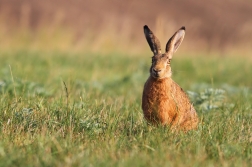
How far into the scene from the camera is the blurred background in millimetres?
16359

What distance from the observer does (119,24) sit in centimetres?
2098

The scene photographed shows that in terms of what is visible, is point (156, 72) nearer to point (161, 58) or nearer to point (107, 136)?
point (161, 58)

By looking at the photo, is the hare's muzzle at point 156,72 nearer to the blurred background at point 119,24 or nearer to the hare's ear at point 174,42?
the hare's ear at point 174,42

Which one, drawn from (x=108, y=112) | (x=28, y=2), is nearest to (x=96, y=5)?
(x=28, y=2)

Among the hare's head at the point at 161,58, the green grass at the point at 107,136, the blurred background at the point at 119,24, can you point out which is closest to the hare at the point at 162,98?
the hare's head at the point at 161,58

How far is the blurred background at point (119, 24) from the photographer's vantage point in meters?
16.4

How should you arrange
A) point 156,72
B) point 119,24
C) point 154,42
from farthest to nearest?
point 119,24 < point 154,42 < point 156,72

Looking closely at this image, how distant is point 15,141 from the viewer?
4438 millimetres

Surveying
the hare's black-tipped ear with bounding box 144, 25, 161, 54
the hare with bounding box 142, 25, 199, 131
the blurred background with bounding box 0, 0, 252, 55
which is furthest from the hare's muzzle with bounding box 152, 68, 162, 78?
the blurred background with bounding box 0, 0, 252, 55

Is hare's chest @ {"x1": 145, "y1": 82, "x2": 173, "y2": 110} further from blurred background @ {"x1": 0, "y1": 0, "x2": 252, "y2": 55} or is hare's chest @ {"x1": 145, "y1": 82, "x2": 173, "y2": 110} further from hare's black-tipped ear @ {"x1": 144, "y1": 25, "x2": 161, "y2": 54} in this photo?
blurred background @ {"x1": 0, "y1": 0, "x2": 252, "y2": 55}

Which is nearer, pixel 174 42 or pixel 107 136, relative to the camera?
pixel 107 136

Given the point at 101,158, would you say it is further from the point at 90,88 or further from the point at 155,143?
Answer: the point at 90,88

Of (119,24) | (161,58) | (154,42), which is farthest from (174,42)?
(119,24)

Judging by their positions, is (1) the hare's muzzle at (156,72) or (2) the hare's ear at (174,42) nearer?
(1) the hare's muzzle at (156,72)
